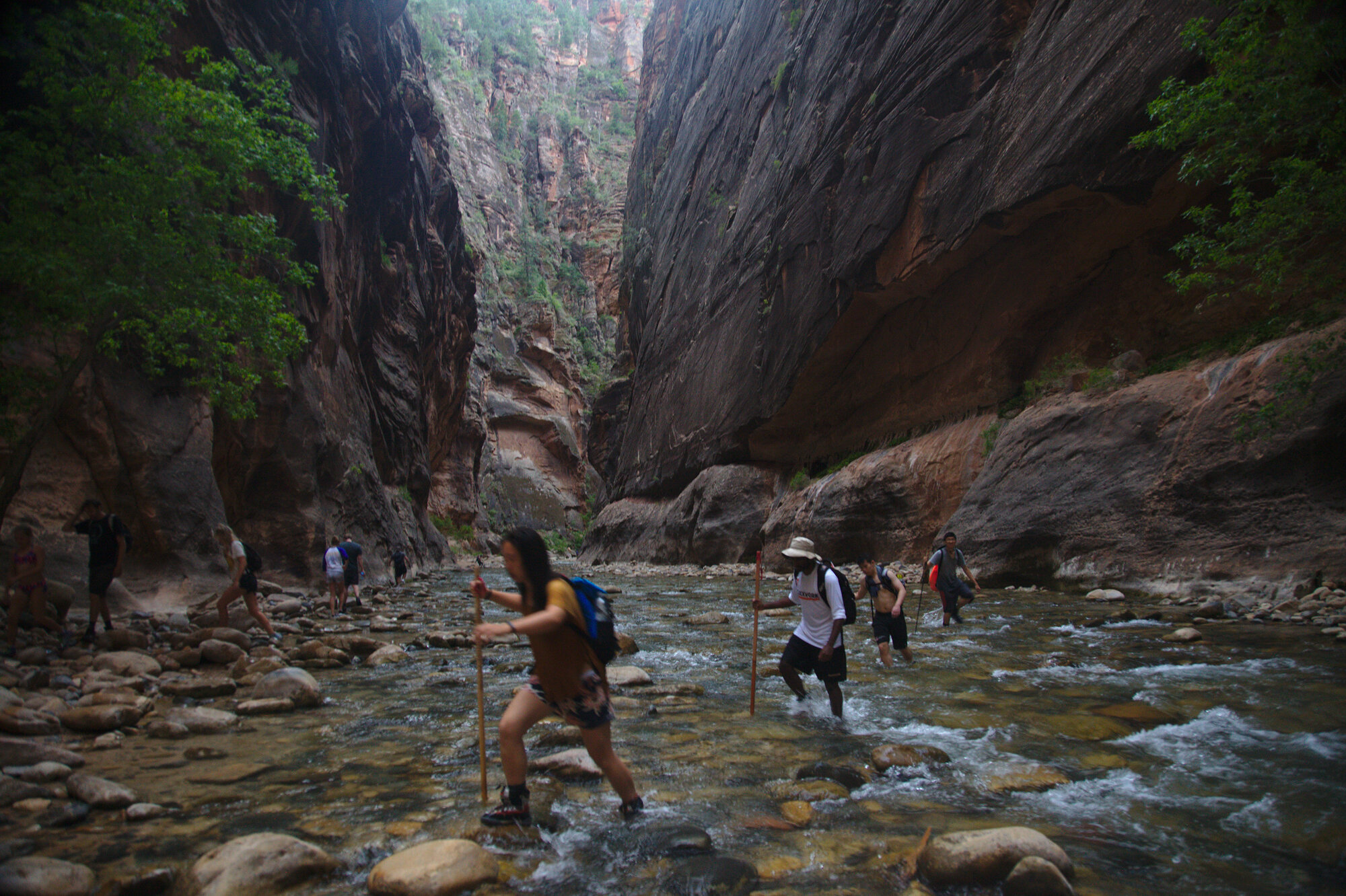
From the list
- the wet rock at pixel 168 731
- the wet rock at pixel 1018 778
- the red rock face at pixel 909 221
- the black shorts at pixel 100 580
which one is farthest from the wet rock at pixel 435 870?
the red rock face at pixel 909 221

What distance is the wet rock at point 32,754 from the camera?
379 cm

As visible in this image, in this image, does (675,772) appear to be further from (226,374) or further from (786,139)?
(786,139)

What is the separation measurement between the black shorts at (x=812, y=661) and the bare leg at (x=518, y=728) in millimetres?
2905

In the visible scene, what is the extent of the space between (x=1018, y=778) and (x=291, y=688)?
601 centimetres

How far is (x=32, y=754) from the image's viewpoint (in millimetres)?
3875

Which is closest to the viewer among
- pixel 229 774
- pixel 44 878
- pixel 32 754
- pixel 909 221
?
pixel 44 878

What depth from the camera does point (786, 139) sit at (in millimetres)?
25531

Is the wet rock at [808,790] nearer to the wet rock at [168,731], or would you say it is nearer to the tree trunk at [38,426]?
the wet rock at [168,731]

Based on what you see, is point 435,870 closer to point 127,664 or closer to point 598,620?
point 598,620

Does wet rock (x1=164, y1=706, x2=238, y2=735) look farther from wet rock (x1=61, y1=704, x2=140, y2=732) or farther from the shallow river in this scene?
wet rock (x1=61, y1=704, x2=140, y2=732)

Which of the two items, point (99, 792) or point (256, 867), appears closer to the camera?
point (256, 867)

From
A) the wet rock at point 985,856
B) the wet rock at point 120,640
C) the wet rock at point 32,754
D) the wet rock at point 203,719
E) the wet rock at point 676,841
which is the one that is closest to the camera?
the wet rock at point 985,856

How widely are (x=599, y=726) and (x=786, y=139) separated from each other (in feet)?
86.5

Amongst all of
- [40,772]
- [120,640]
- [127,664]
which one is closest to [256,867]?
[40,772]
